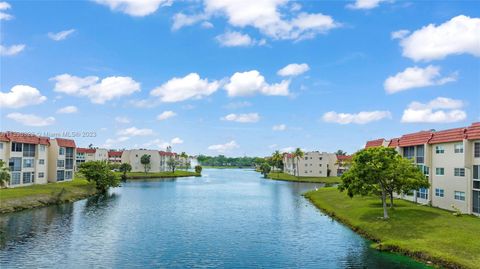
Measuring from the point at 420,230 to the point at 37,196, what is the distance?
6172cm

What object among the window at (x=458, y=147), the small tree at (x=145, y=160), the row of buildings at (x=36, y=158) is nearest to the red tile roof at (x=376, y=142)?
the window at (x=458, y=147)

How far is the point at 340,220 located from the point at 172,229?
78.4 feet

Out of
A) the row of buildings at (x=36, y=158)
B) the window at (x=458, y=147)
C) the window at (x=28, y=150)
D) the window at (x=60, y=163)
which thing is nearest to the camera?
the window at (x=458, y=147)

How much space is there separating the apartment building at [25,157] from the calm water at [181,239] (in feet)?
63.7

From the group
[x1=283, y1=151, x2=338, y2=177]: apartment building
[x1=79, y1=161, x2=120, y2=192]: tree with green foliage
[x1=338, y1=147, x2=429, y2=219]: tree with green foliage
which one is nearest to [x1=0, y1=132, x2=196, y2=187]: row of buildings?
[x1=79, y1=161, x2=120, y2=192]: tree with green foliage

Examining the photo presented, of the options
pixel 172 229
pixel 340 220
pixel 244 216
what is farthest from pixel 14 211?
pixel 340 220

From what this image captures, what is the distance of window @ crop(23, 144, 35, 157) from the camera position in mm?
86350

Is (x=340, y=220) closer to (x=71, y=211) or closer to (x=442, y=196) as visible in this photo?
(x=442, y=196)

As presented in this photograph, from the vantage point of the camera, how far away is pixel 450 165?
191 ft

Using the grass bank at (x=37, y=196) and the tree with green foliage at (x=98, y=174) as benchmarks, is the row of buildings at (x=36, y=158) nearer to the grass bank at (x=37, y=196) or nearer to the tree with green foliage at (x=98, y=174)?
the grass bank at (x=37, y=196)

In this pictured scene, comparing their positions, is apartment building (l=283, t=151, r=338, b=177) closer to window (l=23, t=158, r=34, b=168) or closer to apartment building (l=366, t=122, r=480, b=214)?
apartment building (l=366, t=122, r=480, b=214)

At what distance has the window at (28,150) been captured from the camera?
86.3m

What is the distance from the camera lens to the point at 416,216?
170ft

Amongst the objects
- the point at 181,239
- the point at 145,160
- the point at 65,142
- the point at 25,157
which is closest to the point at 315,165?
the point at 145,160
